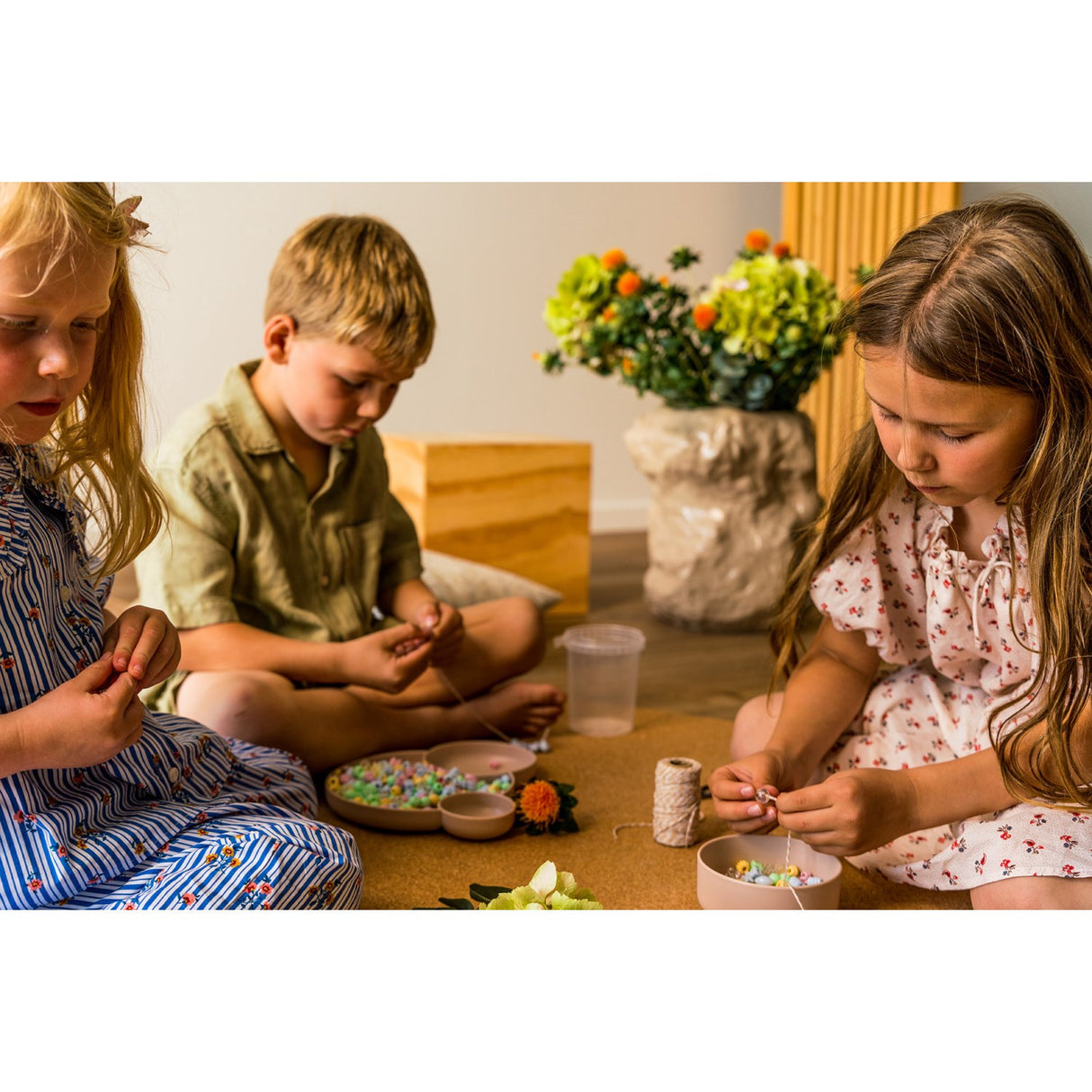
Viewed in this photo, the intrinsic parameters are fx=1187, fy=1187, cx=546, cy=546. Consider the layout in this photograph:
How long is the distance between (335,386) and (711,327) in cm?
115

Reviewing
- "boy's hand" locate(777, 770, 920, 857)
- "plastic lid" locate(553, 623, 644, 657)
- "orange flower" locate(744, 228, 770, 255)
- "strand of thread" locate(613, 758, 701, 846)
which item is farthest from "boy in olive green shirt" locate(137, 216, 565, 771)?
"orange flower" locate(744, 228, 770, 255)

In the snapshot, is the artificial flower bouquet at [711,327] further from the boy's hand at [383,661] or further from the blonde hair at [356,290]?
the boy's hand at [383,661]

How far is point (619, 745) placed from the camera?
1.77 meters

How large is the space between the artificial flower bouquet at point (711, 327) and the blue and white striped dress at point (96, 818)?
62.3 inches

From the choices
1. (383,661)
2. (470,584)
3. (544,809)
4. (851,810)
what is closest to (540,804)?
(544,809)

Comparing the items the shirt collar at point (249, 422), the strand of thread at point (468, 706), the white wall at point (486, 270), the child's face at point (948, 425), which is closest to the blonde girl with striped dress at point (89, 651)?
the shirt collar at point (249, 422)

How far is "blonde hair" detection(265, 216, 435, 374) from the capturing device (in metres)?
1.55

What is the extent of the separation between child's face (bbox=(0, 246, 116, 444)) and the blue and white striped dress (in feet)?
0.39

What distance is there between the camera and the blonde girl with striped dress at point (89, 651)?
3.01ft

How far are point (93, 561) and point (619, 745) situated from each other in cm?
87

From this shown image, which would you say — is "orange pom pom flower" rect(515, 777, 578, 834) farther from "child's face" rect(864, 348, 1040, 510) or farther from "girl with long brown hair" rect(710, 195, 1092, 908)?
"child's face" rect(864, 348, 1040, 510)

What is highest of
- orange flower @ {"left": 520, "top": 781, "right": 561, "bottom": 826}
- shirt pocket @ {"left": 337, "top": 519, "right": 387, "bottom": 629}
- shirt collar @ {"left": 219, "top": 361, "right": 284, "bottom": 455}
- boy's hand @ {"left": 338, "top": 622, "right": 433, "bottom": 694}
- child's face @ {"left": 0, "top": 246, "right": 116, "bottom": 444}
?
child's face @ {"left": 0, "top": 246, "right": 116, "bottom": 444}
